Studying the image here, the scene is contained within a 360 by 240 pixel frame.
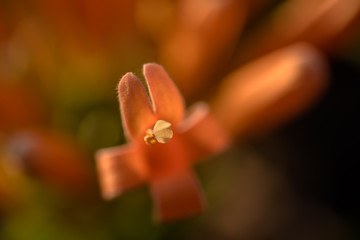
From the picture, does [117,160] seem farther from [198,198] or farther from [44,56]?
[44,56]

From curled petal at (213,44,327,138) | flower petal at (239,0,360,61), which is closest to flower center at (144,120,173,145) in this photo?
curled petal at (213,44,327,138)

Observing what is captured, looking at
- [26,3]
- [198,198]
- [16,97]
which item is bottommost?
[198,198]

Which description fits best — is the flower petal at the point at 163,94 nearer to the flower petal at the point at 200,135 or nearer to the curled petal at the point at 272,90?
the flower petal at the point at 200,135

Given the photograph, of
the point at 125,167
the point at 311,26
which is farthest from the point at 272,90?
the point at 125,167

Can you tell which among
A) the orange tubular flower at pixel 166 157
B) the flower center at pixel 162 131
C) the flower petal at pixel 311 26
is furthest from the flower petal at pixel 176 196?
the flower petal at pixel 311 26

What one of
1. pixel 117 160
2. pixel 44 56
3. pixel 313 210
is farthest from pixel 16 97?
pixel 313 210

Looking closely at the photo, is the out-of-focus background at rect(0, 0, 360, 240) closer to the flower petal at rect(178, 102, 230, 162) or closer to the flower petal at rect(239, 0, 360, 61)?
the flower petal at rect(239, 0, 360, 61)

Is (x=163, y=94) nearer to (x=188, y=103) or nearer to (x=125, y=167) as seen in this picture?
(x=125, y=167)
